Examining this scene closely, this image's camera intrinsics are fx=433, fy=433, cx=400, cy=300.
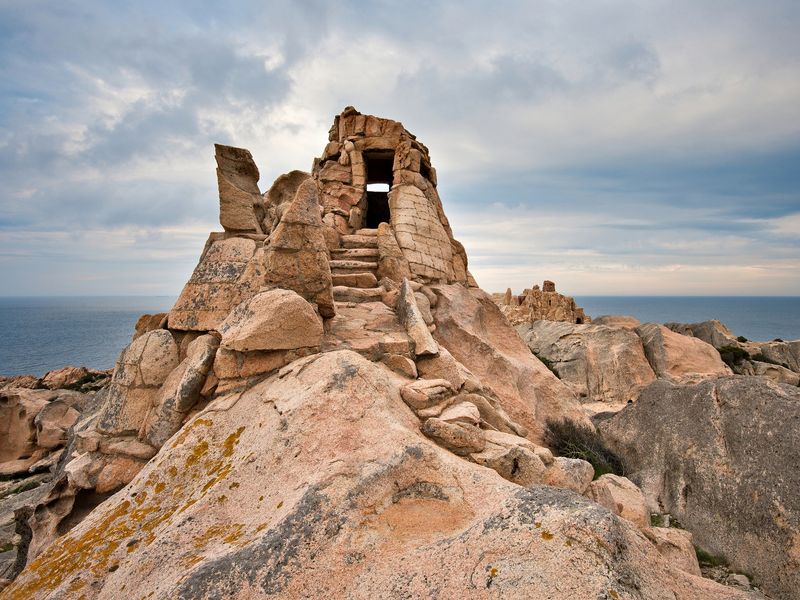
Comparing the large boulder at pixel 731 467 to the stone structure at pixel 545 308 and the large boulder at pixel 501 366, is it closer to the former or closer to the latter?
the large boulder at pixel 501 366

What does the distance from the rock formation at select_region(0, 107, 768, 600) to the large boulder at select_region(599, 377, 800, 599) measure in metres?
1.20

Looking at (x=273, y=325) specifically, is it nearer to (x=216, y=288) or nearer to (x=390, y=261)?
(x=216, y=288)

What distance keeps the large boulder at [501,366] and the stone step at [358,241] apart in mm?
1929

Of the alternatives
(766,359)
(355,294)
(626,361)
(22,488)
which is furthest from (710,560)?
(766,359)

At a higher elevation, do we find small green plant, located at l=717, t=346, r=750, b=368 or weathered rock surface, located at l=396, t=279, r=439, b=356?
weathered rock surface, located at l=396, t=279, r=439, b=356

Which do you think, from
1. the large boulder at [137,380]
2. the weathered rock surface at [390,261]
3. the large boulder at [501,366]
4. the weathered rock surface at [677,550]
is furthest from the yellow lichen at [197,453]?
the weathered rock surface at [390,261]

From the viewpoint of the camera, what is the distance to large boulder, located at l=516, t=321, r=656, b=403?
1833 centimetres

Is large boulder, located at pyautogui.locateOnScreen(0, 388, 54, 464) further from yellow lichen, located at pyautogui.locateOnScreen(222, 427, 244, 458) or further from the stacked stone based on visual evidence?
yellow lichen, located at pyautogui.locateOnScreen(222, 427, 244, 458)

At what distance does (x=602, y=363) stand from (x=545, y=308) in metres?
10.1

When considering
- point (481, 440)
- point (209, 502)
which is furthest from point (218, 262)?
point (481, 440)

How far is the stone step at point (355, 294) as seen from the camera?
27.1 feet

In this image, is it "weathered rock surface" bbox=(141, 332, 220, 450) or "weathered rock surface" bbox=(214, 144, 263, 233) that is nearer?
"weathered rock surface" bbox=(141, 332, 220, 450)

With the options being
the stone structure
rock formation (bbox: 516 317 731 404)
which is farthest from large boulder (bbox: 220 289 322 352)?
the stone structure

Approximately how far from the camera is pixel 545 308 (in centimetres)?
2905
